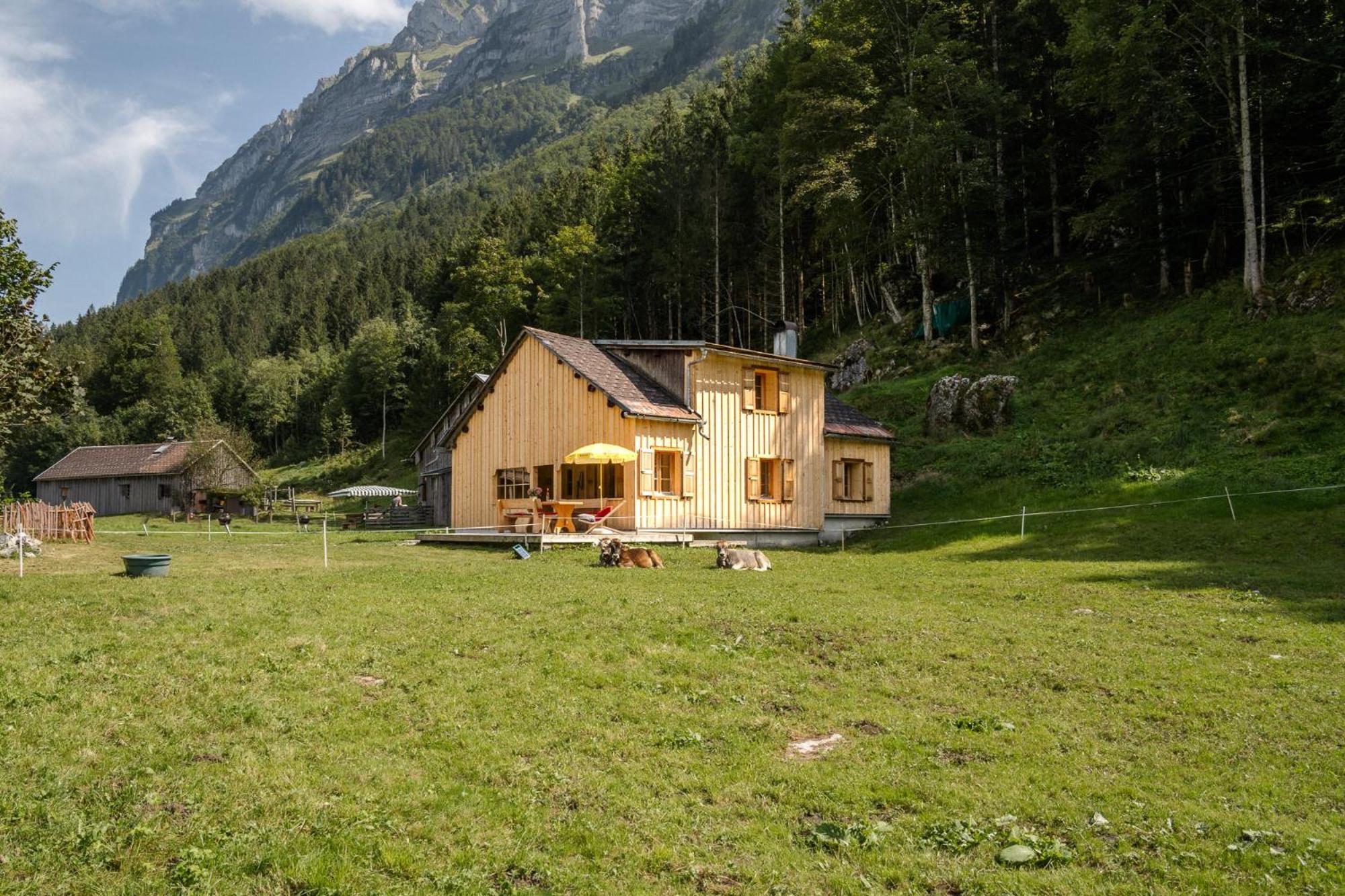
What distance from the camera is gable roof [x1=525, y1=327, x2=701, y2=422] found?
83.7ft

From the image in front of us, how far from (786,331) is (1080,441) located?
12.3 meters

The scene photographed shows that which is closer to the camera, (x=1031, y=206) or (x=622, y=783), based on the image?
(x=622, y=783)

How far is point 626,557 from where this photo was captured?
1988 cm

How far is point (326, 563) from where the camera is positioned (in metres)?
19.4

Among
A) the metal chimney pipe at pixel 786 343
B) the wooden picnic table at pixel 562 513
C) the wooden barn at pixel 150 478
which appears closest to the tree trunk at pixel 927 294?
the metal chimney pipe at pixel 786 343

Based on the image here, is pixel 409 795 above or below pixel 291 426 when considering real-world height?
below

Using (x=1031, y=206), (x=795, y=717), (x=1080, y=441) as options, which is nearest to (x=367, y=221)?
(x=1031, y=206)

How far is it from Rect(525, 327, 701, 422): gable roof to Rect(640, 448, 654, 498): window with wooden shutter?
123 cm

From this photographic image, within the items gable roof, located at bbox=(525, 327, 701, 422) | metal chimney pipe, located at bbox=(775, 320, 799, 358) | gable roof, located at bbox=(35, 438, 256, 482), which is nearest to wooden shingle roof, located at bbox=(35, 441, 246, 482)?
gable roof, located at bbox=(35, 438, 256, 482)

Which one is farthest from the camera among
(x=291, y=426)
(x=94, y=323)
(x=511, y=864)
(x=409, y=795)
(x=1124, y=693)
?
(x=94, y=323)

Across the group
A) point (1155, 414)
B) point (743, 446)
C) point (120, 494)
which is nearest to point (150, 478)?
point (120, 494)

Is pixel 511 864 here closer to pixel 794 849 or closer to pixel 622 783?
pixel 622 783

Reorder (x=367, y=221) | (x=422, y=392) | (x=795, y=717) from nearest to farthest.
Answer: (x=795, y=717) → (x=422, y=392) → (x=367, y=221)

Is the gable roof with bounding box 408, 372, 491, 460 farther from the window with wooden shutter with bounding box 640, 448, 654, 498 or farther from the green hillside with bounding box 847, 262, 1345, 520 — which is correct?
the green hillside with bounding box 847, 262, 1345, 520
